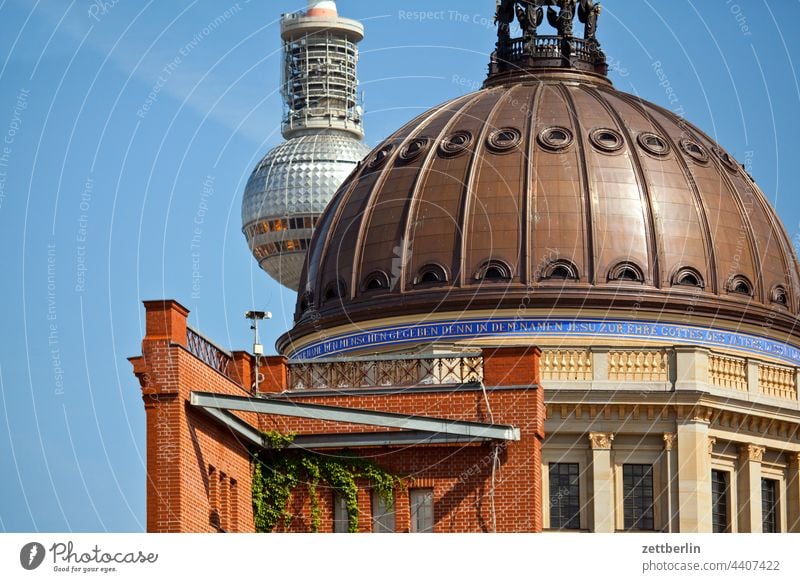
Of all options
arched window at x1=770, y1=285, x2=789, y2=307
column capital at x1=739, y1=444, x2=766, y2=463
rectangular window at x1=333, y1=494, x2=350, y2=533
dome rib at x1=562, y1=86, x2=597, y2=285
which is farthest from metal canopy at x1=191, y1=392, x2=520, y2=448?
arched window at x1=770, y1=285, x2=789, y2=307

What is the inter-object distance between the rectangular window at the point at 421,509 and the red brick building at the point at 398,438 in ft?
0.07

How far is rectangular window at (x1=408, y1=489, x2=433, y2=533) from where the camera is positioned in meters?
63.9

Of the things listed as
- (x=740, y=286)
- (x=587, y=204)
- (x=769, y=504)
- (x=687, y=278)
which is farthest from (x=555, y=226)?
(x=769, y=504)

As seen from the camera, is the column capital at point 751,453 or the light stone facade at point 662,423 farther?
the column capital at point 751,453

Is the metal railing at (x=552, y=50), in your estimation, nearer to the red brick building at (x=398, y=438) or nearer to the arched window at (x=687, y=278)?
the arched window at (x=687, y=278)

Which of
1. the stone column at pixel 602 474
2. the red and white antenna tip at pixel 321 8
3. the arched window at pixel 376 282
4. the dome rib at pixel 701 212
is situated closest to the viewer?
the stone column at pixel 602 474

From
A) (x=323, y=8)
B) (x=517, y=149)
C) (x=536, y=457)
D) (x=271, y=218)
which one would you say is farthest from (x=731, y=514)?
(x=323, y=8)

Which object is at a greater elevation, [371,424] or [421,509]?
[371,424]

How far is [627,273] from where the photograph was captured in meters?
90.2

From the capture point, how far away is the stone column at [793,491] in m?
90.6

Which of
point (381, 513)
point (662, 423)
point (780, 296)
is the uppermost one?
point (780, 296)

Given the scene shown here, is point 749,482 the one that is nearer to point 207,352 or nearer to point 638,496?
point 638,496

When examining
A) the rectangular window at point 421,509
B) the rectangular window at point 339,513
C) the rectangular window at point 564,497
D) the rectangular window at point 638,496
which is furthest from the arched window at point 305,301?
the rectangular window at point 421,509

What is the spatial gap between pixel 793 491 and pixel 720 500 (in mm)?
3206
